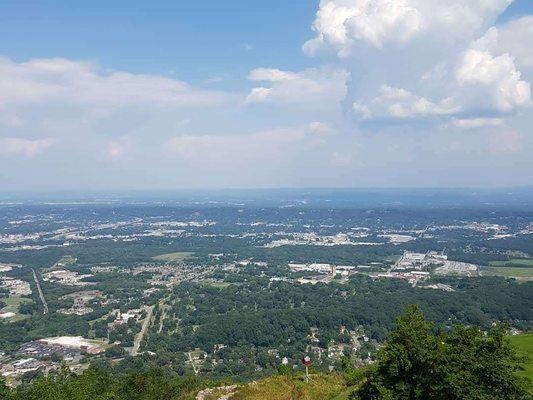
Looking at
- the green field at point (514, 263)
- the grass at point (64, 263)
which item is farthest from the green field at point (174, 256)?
the green field at point (514, 263)

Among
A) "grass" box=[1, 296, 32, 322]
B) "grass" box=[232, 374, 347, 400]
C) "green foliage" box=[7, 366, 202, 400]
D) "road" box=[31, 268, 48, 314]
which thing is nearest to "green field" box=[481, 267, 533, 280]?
"grass" box=[232, 374, 347, 400]

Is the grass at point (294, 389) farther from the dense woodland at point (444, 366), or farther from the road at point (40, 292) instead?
the road at point (40, 292)

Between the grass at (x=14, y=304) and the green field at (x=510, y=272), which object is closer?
the grass at (x=14, y=304)

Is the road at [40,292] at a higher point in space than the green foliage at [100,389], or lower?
lower

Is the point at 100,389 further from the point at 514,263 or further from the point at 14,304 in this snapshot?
the point at 514,263

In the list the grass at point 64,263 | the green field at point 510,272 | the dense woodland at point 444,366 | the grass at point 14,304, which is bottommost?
the grass at point 14,304

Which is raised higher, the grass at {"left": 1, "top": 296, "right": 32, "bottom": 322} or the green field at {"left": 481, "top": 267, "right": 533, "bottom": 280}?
the green field at {"left": 481, "top": 267, "right": 533, "bottom": 280}

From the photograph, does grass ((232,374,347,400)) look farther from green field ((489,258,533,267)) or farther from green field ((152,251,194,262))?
green field ((152,251,194,262))
